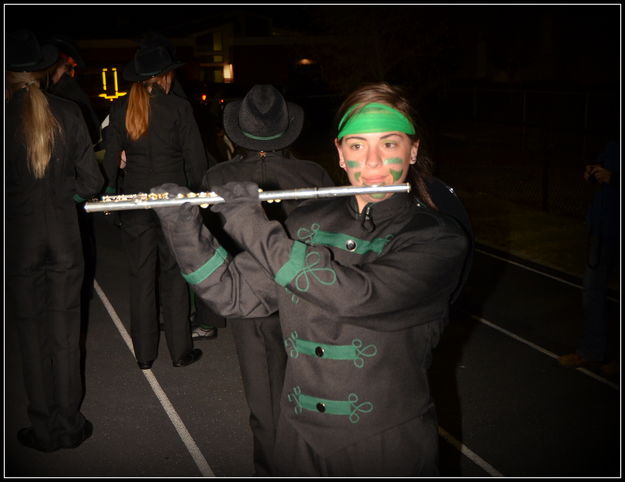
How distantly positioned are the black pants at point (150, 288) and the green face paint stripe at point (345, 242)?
10.3 ft

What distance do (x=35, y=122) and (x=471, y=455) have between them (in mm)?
3430

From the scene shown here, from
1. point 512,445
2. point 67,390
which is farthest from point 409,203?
point 67,390

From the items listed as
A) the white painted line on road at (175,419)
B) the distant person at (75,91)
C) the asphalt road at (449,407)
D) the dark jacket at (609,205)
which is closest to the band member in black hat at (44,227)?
the asphalt road at (449,407)

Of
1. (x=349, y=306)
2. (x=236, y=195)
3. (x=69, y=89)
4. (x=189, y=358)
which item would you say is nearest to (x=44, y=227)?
(x=189, y=358)

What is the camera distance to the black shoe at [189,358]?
5748 mm

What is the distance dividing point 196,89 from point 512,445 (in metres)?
15.0

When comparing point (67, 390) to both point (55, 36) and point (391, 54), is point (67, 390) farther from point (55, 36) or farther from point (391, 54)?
point (391, 54)

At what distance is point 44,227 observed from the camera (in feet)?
13.5

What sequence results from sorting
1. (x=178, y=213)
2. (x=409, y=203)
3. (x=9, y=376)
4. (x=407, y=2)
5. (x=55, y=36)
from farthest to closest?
(x=407, y=2), (x=55, y=36), (x=9, y=376), (x=409, y=203), (x=178, y=213)

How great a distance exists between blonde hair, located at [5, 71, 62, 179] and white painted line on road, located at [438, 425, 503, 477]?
124 inches

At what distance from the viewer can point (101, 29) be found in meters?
42.2

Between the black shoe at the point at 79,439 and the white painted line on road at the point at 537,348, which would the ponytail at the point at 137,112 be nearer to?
the black shoe at the point at 79,439

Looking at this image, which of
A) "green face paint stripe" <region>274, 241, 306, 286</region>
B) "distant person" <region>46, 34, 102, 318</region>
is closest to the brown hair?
"green face paint stripe" <region>274, 241, 306, 286</region>

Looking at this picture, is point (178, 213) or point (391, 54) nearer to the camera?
point (178, 213)
